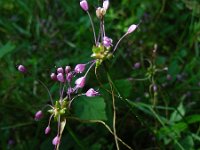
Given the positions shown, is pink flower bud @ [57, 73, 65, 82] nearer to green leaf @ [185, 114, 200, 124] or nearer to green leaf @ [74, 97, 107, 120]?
green leaf @ [74, 97, 107, 120]

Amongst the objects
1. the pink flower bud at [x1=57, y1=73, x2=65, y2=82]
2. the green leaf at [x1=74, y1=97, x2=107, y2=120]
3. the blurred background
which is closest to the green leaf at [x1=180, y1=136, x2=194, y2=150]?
the blurred background

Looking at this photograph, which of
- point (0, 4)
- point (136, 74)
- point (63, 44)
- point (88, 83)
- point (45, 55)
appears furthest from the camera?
point (0, 4)

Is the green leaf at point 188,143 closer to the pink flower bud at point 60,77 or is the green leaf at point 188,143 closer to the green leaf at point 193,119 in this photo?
the green leaf at point 193,119

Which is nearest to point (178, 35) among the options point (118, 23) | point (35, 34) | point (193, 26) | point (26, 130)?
point (193, 26)

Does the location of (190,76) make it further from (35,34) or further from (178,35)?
(35,34)

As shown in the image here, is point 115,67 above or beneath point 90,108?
above

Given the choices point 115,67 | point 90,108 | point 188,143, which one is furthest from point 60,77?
point 115,67

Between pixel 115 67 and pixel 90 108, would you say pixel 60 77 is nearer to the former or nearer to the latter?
pixel 90 108
